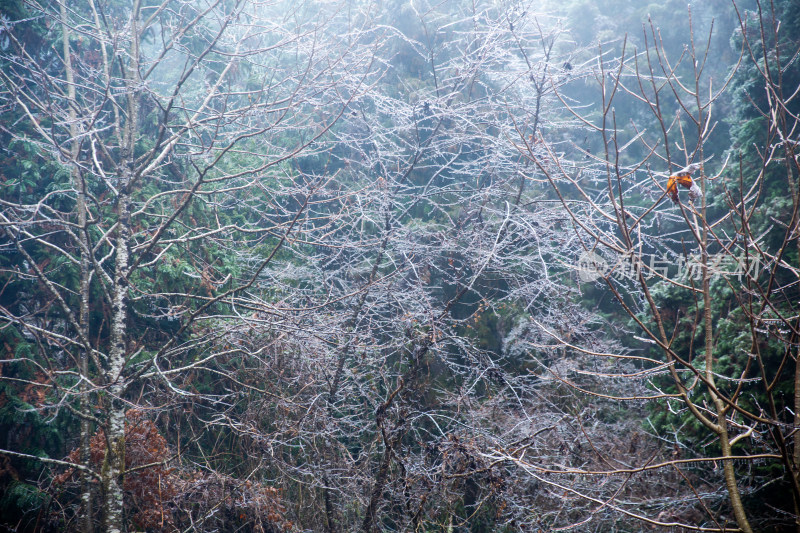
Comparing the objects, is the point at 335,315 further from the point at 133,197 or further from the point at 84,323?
the point at 133,197

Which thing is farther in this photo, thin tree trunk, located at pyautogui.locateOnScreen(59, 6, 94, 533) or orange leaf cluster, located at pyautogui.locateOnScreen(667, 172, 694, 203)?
thin tree trunk, located at pyautogui.locateOnScreen(59, 6, 94, 533)

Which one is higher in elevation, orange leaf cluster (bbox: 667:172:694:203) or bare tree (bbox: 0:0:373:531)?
orange leaf cluster (bbox: 667:172:694:203)

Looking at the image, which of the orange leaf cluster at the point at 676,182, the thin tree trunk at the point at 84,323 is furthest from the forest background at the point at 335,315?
the orange leaf cluster at the point at 676,182

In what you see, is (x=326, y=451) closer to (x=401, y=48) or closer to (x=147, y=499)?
(x=147, y=499)

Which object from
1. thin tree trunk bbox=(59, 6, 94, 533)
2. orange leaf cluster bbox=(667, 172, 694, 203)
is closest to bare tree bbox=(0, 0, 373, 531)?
thin tree trunk bbox=(59, 6, 94, 533)

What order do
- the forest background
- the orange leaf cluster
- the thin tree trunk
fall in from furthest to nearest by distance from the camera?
the thin tree trunk, the forest background, the orange leaf cluster

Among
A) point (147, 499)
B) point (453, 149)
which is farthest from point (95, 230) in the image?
point (453, 149)

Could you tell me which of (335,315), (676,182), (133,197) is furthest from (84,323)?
(676,182)

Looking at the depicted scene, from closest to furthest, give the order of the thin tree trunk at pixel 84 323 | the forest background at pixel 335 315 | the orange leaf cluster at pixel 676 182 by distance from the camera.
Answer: the orange leaf cluster at pixel 676 182 → the forest background at pixel 335 315 → the thin tree trunk at pixel 84 323

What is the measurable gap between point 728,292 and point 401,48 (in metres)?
7.24

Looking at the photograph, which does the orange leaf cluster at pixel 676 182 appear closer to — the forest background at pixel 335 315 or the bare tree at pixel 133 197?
the forest background at pixel 335 315

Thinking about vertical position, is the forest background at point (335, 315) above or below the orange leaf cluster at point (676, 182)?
below

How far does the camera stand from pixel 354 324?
4.85 meters

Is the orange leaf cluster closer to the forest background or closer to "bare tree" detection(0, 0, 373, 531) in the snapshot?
the forest background
